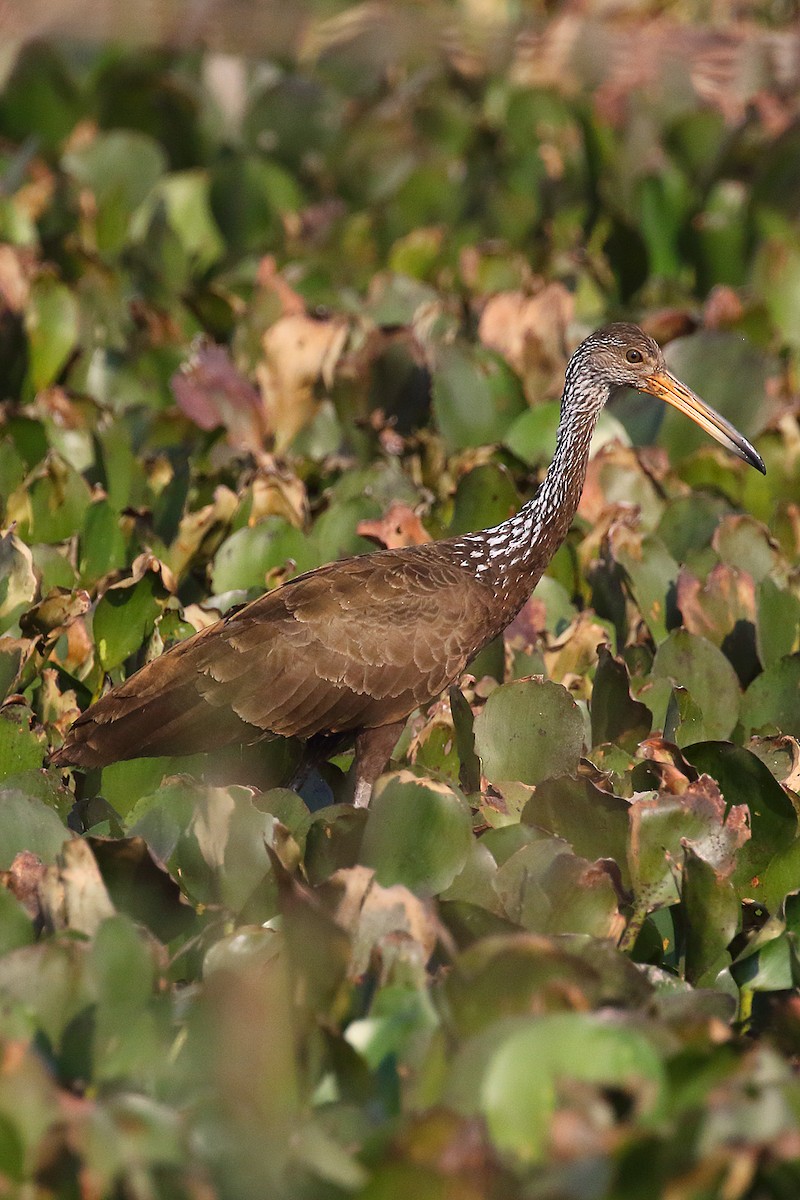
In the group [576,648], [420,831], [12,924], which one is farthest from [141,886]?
[576,648]

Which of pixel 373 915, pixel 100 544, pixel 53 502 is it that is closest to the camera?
pixel 373 915

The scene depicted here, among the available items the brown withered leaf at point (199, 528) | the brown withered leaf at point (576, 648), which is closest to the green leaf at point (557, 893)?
the brown withered leaf at point (576, 648)

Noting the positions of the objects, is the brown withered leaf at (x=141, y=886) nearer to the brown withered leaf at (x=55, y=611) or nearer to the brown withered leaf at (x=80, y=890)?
the brown withered leaf at (x=80, y=890)

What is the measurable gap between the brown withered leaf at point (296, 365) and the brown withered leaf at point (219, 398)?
0.20 metres

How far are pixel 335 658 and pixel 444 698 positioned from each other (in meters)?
0.39

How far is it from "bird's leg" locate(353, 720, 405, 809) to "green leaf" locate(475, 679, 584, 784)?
47cm

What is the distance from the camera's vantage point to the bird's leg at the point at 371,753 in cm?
608

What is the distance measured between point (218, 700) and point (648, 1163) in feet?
8.82

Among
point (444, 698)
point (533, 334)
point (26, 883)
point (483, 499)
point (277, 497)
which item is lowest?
point (533, 334)

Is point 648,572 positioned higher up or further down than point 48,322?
further down

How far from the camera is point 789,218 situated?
34.8 ft

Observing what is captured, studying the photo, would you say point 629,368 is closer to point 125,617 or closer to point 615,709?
point 615,709

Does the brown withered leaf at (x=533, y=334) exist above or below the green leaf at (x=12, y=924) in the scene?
below

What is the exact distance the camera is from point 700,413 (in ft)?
22.1
